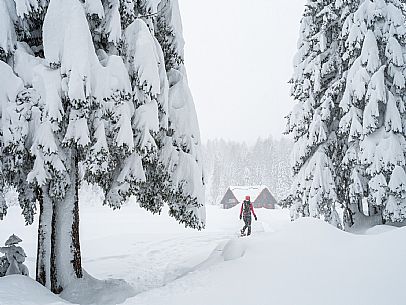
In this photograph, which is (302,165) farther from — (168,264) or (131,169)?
(131,169)

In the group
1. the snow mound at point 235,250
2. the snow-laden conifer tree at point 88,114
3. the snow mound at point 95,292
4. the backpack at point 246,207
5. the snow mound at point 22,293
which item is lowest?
the snow mound at point 95,292

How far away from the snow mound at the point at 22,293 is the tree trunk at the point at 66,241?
90 centimetres

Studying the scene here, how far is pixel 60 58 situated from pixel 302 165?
35.3 ft

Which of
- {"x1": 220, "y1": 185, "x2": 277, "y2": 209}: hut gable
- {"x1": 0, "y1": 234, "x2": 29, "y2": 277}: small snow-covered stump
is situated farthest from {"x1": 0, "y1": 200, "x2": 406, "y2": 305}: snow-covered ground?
{"x1": 220, "y1": 185, "x2": 277, "y2": 209}: hut gable

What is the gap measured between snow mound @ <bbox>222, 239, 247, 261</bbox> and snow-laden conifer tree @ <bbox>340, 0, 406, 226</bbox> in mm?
5888

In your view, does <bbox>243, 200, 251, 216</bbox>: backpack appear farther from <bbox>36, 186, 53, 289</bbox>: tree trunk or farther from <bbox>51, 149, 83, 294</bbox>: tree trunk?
<bbox>36, 186, 53, 289</bbox>: tree trunk

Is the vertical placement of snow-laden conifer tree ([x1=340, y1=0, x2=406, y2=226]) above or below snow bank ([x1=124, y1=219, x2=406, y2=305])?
above

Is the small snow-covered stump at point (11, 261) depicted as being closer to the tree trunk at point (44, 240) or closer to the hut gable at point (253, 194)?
the tree trunk at point (44, 240)

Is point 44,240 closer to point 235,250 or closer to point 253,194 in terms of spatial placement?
point 235,250

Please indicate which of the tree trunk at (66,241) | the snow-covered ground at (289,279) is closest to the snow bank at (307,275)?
the snow-covered ground at (289,279)

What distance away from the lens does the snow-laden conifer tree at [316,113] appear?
501 inches

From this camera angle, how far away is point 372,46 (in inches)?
460

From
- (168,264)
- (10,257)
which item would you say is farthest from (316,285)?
(168,264)

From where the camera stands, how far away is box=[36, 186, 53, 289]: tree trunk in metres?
7.06
